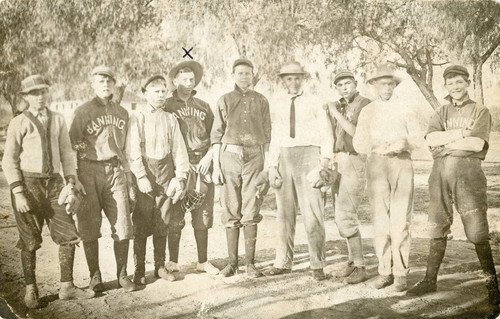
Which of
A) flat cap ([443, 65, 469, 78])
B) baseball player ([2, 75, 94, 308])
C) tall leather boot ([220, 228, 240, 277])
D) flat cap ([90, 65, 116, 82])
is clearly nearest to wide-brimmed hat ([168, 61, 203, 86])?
flat cap ([90, 65, 116, 82])

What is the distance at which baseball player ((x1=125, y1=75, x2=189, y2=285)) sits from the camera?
3.60 m

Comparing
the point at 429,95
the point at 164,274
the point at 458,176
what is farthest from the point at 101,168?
the point at 458,176

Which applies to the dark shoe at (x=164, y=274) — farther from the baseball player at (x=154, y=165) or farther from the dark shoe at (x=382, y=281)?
the dark shoe at (x=382, y=281)

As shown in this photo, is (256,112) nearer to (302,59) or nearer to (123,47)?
(302,59)

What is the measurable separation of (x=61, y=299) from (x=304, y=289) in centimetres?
205

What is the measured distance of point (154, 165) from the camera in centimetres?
361

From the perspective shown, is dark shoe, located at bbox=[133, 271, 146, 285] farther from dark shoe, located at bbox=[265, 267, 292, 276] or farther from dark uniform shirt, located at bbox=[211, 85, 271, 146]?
dark uniform shirt, located at bbox=[211, 85, 271, 146]

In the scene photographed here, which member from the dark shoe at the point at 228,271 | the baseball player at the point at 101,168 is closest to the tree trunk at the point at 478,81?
the dark shoe at the point at 228,271

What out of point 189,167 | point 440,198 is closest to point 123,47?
point 189,167

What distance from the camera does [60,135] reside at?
3533mm

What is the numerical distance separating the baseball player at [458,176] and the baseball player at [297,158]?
92cm

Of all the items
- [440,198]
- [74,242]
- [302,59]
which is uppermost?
[302,59]

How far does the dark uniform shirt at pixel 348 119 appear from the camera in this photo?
366 centimetres

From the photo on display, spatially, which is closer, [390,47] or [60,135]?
[60,135]
